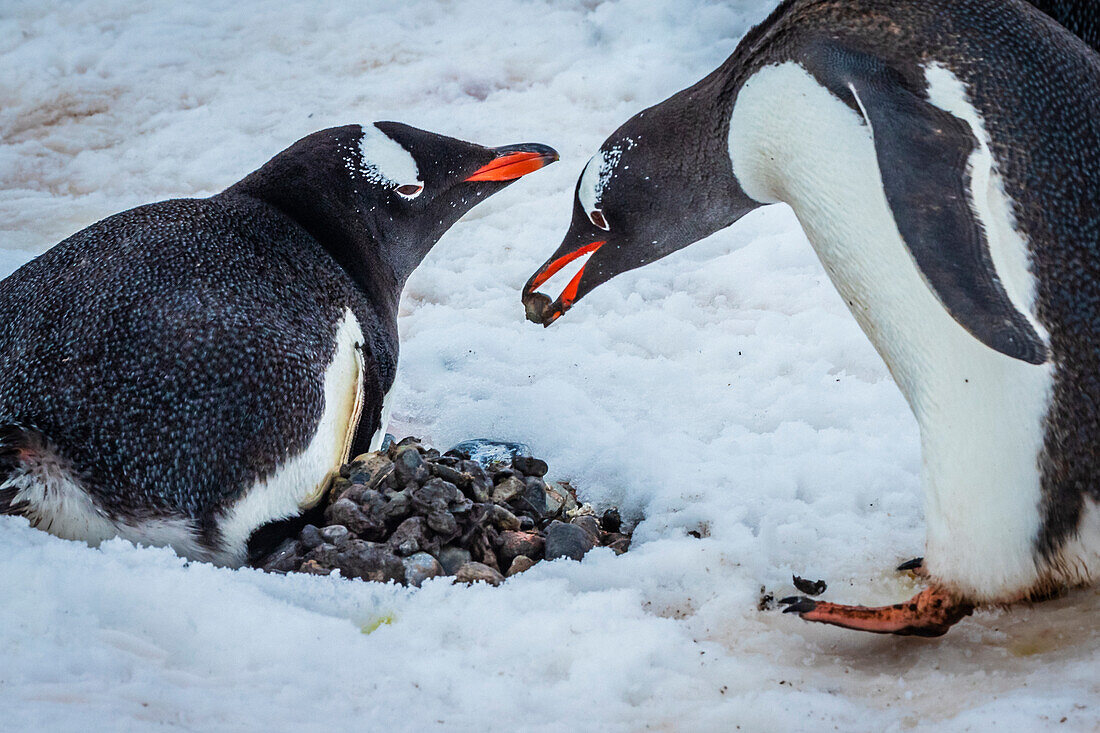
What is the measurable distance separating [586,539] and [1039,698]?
2.67 feet

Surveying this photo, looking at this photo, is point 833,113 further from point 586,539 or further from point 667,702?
point 667,702

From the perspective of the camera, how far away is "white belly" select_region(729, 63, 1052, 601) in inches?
54.9

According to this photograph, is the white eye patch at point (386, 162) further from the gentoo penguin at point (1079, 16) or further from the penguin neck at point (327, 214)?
the gentoo penguin at point (1079, 16)

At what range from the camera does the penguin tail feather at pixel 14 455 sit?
149 cm

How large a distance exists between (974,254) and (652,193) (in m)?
0.86

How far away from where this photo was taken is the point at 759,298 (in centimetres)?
280

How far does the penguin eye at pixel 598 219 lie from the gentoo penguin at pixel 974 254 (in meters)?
0.57

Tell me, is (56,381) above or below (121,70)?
below

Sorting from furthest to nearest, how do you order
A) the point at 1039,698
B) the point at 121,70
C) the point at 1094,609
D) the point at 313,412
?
the point at 121,70, the point at 313,412, the point at 1094,609, the point at 1039,698

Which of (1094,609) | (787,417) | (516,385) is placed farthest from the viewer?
(516,385)

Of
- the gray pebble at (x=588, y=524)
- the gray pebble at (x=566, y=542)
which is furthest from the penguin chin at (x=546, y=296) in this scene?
the gray pebble at (x=566, y=542)

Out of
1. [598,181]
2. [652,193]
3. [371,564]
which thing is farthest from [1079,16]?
[371,564]

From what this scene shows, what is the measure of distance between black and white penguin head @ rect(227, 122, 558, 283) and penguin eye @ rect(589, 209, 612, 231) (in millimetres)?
345

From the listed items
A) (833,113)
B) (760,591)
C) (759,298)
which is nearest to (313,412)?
(760,591)
